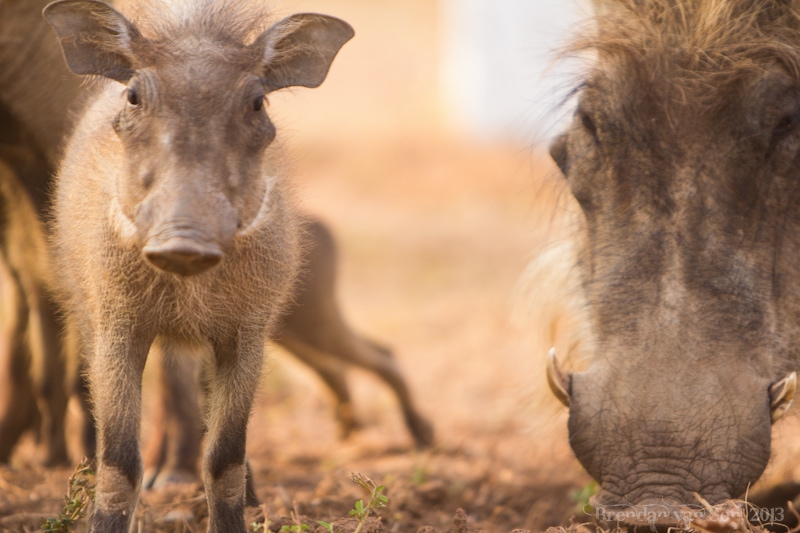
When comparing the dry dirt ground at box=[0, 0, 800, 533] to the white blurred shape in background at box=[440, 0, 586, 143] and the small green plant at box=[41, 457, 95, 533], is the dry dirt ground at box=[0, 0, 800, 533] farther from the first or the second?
the white blurred shape in background at box=[440, 0, 586, 143]

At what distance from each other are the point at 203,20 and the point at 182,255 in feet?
2.67

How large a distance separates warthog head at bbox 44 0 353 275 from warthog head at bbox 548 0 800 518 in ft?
3.36

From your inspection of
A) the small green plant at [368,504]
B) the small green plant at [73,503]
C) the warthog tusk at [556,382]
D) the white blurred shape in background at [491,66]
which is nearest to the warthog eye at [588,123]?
the warthog tusk at [556,382]

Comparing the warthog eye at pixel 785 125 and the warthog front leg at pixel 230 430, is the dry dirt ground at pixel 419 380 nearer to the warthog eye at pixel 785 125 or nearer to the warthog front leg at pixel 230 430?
the warthog front leg at pixel 230 430

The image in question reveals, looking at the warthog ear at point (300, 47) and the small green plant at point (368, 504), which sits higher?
the warthog ear at point (300, 47)

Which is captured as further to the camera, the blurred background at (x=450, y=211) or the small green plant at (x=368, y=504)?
the blurred background at (x=450, y=211)

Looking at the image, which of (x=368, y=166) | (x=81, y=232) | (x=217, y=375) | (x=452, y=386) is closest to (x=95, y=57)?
(x=81, y=232)

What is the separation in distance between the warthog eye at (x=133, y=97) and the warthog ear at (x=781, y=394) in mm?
1862

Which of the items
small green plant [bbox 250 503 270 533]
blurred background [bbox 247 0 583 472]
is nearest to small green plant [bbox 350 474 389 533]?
small green plant [bbox 250 503 270 533]

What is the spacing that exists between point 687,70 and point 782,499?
176 cm

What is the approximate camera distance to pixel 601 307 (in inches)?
130

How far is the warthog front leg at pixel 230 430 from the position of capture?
2.89 metres

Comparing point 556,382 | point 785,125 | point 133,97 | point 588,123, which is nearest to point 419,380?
point 588,123

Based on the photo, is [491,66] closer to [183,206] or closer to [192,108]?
[192,108]
